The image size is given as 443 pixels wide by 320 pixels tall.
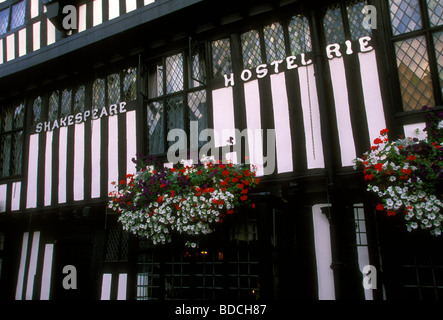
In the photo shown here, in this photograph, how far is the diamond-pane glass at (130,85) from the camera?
306 inches

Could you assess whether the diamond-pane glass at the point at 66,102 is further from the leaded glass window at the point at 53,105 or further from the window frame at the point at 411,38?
the window frame at the point at 411,38

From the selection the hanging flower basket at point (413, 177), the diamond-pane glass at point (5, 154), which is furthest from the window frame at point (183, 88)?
the diamond-pane glass at point (5, 154)

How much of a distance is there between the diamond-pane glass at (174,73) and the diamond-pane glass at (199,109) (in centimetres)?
43

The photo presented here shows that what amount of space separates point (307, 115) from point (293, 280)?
2629mm

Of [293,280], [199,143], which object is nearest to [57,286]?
[199,143]

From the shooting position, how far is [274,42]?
6.46 m

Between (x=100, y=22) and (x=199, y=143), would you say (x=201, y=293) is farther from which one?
(x=100, y=22)

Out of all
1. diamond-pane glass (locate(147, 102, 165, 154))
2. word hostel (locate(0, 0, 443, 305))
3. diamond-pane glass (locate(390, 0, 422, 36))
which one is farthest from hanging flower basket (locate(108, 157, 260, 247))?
diamond-pane glass (locate(390, 0, 422, 36))

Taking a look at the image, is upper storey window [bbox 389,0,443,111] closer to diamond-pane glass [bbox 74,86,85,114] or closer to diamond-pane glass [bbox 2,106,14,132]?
diamond-pane glass [bbox 74,86,85,114]

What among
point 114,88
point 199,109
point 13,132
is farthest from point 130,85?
point 13,132

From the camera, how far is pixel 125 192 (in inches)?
241

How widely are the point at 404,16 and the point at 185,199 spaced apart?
14.5ft

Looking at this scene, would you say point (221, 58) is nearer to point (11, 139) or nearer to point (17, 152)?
point (17, 152)
